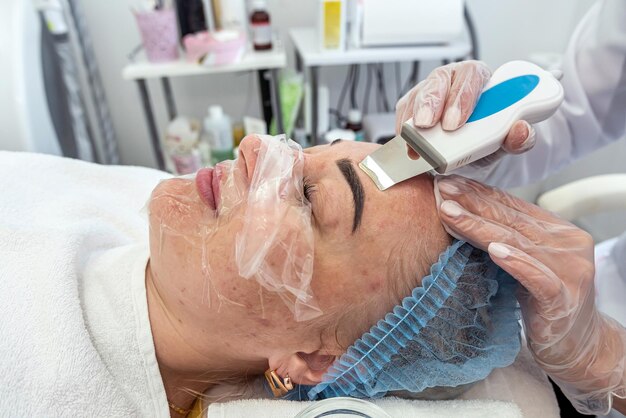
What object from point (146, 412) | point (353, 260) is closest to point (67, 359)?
point (146, 412)

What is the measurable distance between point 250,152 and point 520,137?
0.45 m

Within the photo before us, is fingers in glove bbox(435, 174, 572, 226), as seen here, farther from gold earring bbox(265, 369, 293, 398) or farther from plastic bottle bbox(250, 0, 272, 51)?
plastic bottle bbox(250, 0, 272, 51)

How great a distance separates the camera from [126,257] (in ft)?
3.15

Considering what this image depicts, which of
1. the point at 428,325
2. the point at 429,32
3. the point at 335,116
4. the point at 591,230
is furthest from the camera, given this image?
the point at 591,230

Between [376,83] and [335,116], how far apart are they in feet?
0.93

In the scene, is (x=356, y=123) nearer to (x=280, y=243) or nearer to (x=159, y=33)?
(x=159, y=33)

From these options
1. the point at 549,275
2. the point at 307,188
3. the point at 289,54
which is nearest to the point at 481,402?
the point at 549,275

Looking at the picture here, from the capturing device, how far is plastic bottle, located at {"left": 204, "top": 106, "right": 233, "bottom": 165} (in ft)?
6.24

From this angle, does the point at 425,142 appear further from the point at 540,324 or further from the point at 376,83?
the point at 376,83

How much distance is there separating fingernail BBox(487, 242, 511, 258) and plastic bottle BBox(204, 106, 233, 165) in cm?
145

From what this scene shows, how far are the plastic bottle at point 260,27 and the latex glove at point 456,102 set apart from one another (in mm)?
1037

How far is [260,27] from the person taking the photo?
5.57 ft

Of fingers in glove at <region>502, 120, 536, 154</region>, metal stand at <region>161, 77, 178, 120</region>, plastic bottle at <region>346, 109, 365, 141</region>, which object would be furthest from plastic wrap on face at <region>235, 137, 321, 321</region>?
metal stand at <region>161, 77, 178, 120</region>

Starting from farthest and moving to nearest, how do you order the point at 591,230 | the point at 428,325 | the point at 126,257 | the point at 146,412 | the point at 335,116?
1. the point at 591,230
2. the point at 335,116
3. the point at 126,257
4. the point at 146,412
5. the point at 428,325
